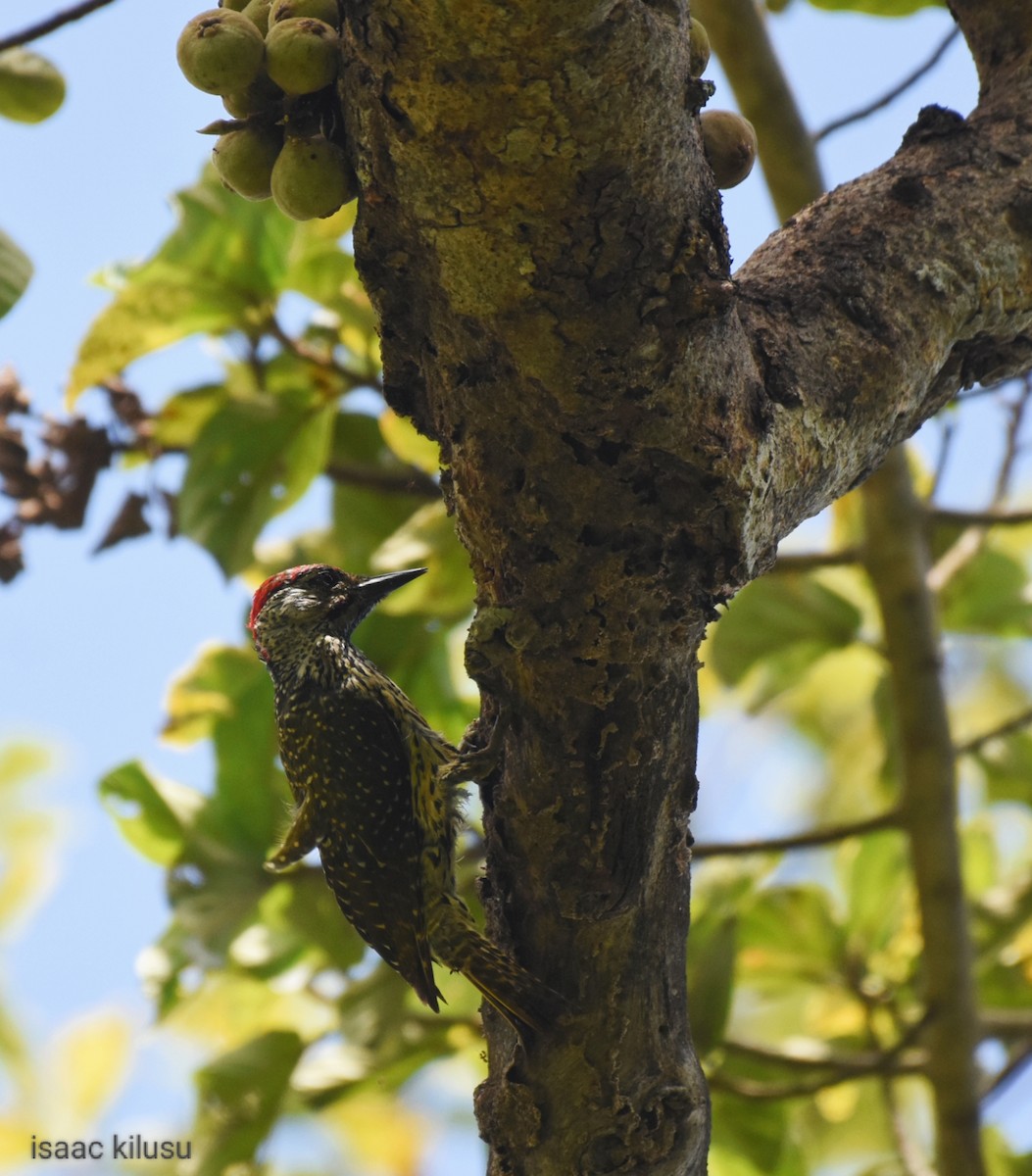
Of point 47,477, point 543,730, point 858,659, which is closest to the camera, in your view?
point 543,730

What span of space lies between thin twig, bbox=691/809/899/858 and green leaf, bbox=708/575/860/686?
0.54 metres

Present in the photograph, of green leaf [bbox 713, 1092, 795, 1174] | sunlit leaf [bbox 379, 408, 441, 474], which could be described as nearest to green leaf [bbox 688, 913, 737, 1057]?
green leaf [bbox 713, 1092, 795, 1174]

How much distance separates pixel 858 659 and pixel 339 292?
4033 millimetres

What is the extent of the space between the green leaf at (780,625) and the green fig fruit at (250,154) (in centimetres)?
247

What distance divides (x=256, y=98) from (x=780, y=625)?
2.73 m

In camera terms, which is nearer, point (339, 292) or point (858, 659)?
point (339, 292)

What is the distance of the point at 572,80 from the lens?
4.95 ft

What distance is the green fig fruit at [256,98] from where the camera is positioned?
1.76 metres

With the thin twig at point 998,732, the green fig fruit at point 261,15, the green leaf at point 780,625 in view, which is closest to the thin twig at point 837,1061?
the thin twig at point 998,732

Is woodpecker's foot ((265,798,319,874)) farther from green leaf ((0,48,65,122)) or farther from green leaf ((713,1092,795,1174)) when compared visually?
green leaf ((0,48,65,122))

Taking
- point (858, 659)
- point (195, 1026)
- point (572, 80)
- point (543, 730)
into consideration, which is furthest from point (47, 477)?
point (858, 659)

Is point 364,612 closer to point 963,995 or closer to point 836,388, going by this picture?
point 963,995

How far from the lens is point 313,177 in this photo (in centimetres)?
171

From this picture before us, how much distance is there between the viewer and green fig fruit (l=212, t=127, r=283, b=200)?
1.82 m
